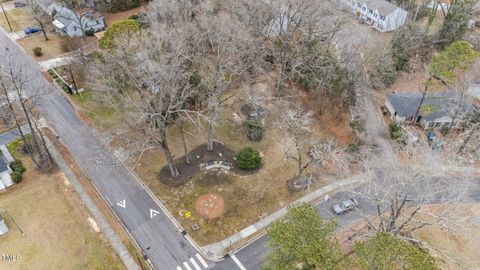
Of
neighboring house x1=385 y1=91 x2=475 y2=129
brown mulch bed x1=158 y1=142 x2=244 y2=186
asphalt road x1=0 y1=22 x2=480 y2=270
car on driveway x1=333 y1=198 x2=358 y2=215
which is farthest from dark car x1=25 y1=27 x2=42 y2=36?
neighboring house x1=385 y1=91 x2=475 y2=129

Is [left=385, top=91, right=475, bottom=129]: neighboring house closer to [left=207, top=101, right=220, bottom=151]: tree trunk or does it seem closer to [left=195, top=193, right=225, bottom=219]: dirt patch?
[left=207, top=101, right=220, bottom=151]: tree trunk

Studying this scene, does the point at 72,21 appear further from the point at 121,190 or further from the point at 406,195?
the point at 406,195

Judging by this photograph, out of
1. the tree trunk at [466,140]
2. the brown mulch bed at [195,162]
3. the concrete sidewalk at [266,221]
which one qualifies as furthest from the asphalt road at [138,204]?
the tree trunk at [466,140]

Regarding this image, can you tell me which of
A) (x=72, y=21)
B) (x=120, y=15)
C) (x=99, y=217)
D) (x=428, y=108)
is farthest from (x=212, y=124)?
(x=120, y=15)

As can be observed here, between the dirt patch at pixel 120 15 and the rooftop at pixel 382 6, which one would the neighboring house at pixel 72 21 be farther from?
the rooftop at pixel 382 6

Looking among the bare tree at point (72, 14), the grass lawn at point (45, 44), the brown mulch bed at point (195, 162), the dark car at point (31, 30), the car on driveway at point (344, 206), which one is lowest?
the car on driveway at point (344, 206)

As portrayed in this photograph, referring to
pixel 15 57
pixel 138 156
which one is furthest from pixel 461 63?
pixel 15 57

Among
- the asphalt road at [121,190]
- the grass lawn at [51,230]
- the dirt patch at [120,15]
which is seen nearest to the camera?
the grass lawn at [51,230]
